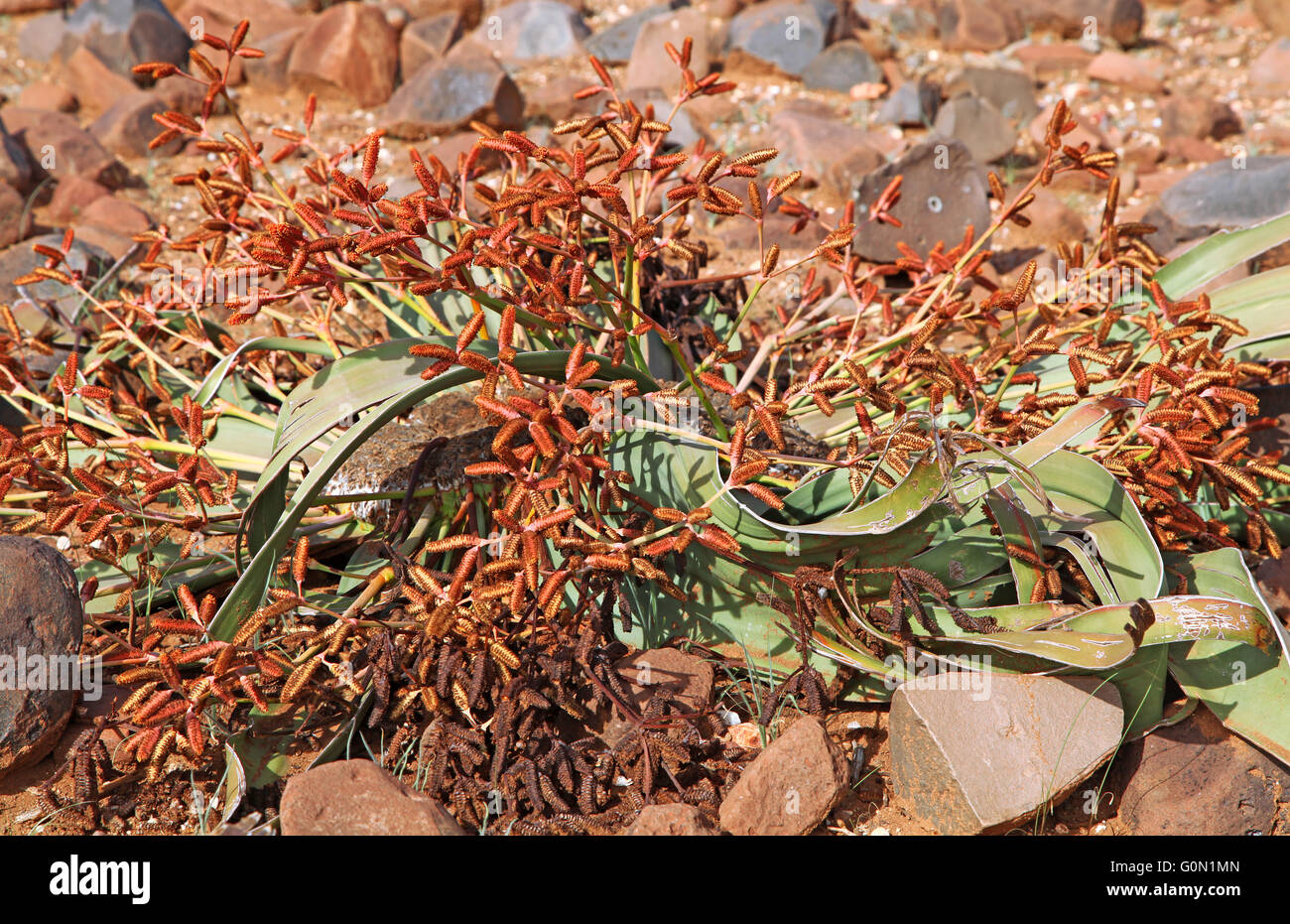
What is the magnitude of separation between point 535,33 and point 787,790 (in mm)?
4316

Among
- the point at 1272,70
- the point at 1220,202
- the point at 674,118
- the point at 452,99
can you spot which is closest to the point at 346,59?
the point at 452,99

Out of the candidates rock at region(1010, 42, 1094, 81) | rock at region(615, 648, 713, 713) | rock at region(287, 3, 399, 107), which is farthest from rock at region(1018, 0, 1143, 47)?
rock at region(615, 648, 713, 713)

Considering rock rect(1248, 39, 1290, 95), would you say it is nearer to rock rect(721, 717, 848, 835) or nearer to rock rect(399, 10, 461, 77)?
rock rect(399, 10, 461, 77)

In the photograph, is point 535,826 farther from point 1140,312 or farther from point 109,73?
point 109,73

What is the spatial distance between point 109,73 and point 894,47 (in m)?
3.59

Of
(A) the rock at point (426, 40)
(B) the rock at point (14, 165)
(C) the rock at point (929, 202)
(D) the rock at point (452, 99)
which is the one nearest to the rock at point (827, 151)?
(C) the rock at point (929, 202)

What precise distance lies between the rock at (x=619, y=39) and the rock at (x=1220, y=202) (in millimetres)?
2555

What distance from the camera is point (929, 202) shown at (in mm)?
3391

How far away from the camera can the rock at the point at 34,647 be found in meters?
1.92

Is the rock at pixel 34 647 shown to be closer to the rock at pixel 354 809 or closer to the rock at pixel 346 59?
the rock at pixel 354 809

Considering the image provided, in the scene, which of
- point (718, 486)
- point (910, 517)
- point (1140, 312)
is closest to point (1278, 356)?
point (1140, 312)

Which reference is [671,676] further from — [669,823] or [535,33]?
[535,33]

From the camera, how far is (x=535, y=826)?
5.95 feet

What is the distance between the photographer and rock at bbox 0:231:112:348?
296 cm
